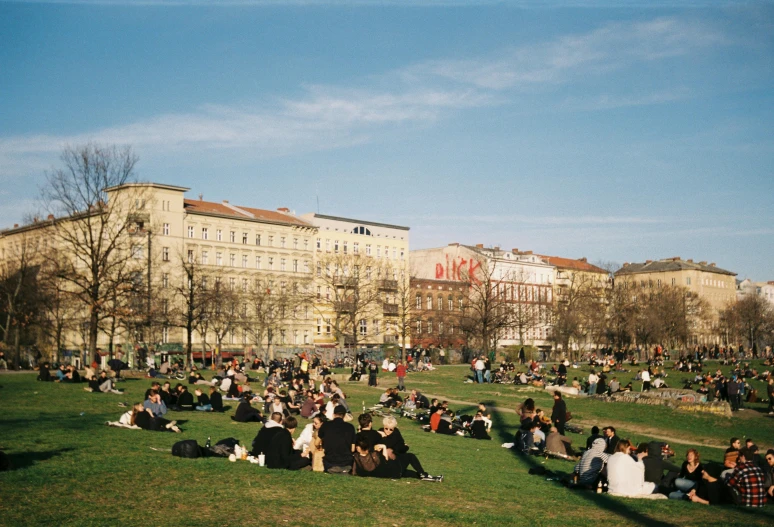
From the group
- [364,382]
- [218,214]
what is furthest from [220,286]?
[364,382]

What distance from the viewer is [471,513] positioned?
12.6 m

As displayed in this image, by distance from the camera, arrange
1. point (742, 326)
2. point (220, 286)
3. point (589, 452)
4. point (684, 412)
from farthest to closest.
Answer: point (742, 326) < point (220, 286) < point (684, 412) < point (589, 452)

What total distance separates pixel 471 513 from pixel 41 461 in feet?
26.4

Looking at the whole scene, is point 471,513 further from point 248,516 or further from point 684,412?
point 684,412

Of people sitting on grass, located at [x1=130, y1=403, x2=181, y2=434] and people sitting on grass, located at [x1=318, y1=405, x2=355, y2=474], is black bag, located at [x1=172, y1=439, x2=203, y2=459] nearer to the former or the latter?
people sitting on grass, located at [x1=318, y1=405, x2=355, y2=474]

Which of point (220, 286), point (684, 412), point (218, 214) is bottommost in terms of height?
point (684, 412)

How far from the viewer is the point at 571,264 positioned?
5468 inches

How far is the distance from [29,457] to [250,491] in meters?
4.99

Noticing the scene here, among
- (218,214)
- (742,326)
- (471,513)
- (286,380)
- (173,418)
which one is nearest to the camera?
(471,513)

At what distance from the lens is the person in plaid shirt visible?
1479 centimetres

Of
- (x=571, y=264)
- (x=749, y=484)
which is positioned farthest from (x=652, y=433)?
(x=571, y=264)

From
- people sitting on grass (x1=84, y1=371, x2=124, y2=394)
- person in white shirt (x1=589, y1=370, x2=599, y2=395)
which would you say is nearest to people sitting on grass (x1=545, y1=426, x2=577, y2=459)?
people sitting on grass (x1=84, y1=371, x2=124, y2=394)

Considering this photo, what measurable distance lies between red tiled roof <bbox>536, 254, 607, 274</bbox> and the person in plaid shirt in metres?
118

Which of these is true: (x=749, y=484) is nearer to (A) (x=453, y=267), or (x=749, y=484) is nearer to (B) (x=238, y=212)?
(B) (x=238, y=212)
